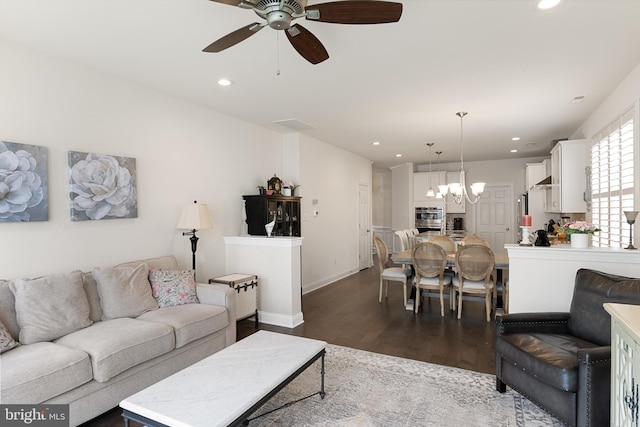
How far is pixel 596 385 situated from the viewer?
1962 mm

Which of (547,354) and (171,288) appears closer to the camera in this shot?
(547,354)

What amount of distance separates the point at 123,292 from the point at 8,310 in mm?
766

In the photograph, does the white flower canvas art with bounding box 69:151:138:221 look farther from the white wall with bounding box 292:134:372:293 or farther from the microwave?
the microwave

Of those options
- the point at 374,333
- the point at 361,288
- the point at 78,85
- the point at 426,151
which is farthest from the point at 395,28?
the point at 426,151

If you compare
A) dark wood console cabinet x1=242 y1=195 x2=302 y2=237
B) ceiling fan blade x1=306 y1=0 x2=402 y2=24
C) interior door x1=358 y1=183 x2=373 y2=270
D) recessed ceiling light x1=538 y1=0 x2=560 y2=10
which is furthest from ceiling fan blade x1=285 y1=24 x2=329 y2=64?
interior door x1=358 y1=183 x2=373 y2=270

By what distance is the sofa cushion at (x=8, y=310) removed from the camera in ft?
7.97

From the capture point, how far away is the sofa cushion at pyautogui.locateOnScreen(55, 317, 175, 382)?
7.56 ft

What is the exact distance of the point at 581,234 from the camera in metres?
3.09

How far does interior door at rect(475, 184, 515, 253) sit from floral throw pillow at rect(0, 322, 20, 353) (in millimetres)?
9380

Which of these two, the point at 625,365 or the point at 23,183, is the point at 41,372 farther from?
the point at 625,365

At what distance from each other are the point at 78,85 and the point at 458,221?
868cm

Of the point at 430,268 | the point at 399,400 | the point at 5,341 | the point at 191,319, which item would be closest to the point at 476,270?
the point at 430,268

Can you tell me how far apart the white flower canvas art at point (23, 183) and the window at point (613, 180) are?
209 inches

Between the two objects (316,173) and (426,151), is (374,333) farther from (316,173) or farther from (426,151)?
(426,151)
